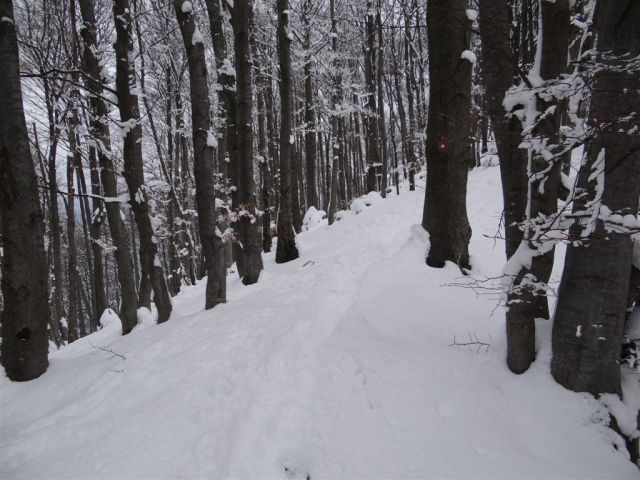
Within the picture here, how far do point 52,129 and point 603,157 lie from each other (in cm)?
1307

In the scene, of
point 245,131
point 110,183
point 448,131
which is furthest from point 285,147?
point 448,131

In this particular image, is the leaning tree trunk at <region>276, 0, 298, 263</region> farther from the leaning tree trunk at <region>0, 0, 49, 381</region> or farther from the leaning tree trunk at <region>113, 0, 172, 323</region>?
the leaning tree trunk at <region>0, 0, 49, 381</region>

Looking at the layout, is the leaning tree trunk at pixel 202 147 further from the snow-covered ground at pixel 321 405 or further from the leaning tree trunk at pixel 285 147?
the leaning tree trunk at pixel 285 147

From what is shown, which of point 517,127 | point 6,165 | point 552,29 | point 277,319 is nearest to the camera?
point 552,29

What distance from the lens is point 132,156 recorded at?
610 centimetres

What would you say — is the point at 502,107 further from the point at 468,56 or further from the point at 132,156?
the point at 132,156

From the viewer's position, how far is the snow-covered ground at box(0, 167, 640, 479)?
2400mm

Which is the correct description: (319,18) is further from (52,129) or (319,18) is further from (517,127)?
(517,127)

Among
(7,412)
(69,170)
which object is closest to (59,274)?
(69,170)

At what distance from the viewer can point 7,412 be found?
136 inches

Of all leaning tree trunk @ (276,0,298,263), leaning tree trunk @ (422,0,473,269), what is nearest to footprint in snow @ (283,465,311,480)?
leaning tree trunk @ (422,0,473,269)

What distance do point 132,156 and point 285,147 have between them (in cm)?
366

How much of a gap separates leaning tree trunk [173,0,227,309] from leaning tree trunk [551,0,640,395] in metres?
4.86

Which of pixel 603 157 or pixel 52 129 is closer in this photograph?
pixel 603 157
